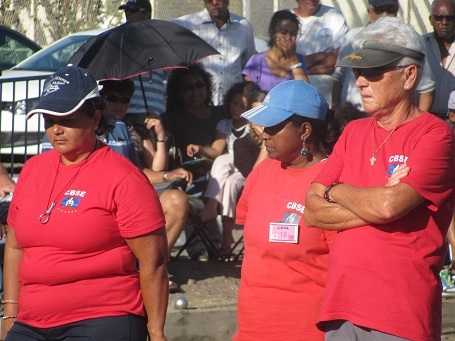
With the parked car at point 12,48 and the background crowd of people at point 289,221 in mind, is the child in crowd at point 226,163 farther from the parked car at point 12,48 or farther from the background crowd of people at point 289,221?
the parked car at point 12,48

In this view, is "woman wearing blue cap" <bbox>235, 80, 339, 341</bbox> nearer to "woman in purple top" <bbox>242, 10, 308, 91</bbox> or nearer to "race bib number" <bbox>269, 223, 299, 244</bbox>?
"race bib number" <bbox>269, 223, 299, 244</bbox>

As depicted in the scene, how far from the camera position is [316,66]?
10.3m

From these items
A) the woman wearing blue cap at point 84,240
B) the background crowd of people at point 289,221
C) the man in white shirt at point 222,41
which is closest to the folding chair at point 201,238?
the man in white shirt at point 222,41

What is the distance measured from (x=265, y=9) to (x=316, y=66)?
686cm

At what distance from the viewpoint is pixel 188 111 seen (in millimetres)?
9055

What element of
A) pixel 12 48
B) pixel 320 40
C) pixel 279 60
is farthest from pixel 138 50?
pixel 12 48

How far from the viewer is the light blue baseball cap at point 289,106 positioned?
457 cm

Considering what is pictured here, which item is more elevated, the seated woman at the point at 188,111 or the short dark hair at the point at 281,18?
the short dark hair at the point at 281,18

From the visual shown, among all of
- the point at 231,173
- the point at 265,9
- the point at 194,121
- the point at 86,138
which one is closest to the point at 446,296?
the point at 231,173

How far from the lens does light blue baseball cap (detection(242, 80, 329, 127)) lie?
15.0ft

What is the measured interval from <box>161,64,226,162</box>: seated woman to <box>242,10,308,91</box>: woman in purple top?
635 millimetres

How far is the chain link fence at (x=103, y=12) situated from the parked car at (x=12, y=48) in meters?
2.11

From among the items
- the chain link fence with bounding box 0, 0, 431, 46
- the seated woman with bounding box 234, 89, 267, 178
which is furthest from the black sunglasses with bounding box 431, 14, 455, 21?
the chain link fence with bounding box 0, 0, 431, 46

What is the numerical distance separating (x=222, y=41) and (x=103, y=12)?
6300 mm
